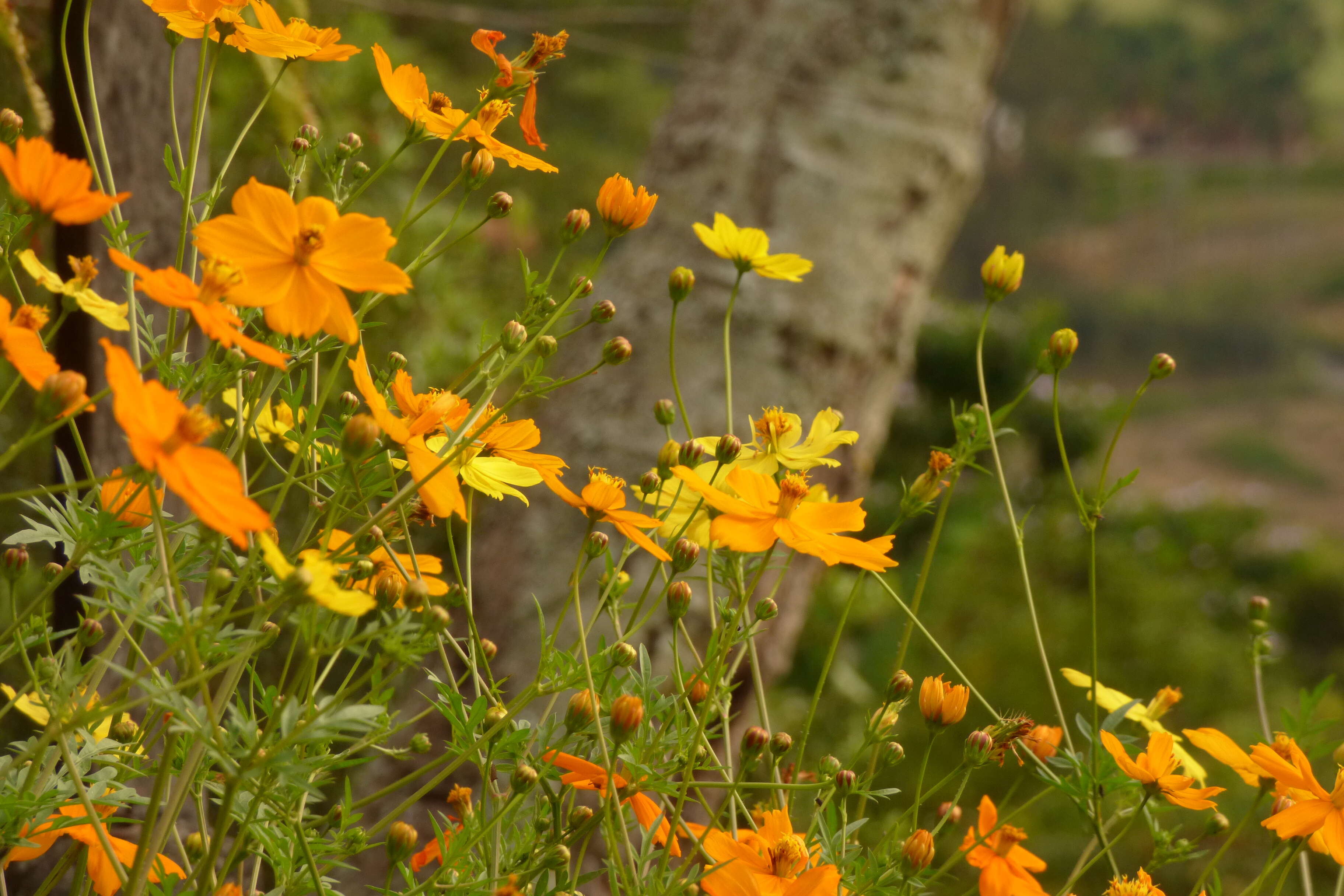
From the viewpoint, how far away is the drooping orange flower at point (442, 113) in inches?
17.1

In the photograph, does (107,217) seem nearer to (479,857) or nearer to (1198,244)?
(479,857)

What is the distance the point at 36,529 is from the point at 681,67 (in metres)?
1.34

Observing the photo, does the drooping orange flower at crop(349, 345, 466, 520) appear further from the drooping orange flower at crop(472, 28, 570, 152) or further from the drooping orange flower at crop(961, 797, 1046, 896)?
the drooping orange flower at crop(961, 797, 1046, 896)

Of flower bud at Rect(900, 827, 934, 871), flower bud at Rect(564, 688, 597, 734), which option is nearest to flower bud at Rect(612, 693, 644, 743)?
flower bud at Rect(564, 688, 597, 734)

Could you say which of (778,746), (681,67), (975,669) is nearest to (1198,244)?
(975,669)

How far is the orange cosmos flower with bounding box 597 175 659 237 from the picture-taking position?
1.49 ft

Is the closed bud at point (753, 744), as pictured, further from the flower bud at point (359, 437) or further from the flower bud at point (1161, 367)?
the flower bud at point (1161, 367)

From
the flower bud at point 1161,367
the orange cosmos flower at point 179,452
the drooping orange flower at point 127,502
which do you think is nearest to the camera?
the orange cosmos flower at point 179,452

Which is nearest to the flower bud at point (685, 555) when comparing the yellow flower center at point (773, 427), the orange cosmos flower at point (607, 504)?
the orange cosmos flower at point (607, 504)

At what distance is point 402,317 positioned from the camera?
5.66 feet

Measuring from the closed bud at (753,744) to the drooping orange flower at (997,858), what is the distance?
10 centimetres

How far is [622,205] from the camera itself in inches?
18.1

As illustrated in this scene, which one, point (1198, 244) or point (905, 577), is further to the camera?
point (1198, 244)

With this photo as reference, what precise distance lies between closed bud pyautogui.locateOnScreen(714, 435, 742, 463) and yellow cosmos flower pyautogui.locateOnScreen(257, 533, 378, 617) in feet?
0.66
